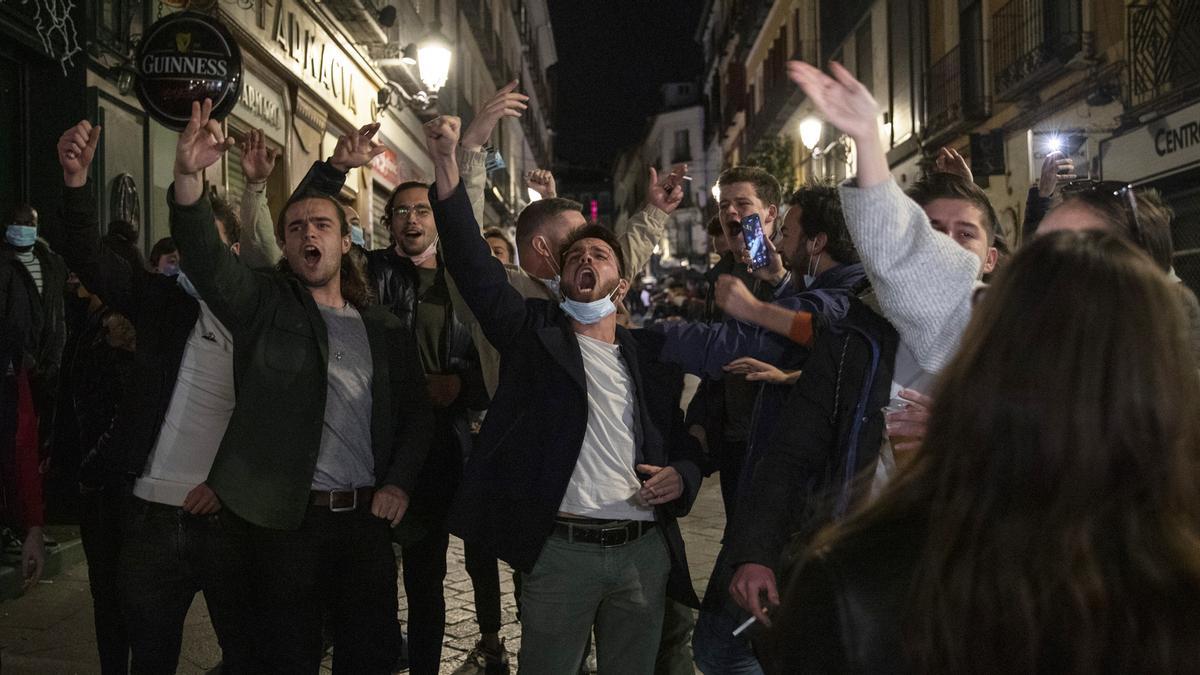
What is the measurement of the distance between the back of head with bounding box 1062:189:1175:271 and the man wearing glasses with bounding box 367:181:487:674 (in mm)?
2578

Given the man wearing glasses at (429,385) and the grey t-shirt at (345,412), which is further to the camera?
the man wearing glasses at (429,385)

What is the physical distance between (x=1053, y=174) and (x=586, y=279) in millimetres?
1783

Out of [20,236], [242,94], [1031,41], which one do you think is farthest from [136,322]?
[1031,41]

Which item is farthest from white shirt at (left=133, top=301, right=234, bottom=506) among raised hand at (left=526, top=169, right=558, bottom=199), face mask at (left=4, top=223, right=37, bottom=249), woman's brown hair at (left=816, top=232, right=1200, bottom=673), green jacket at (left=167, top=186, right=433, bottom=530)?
woman's brown hair at (left=816, top=232, right=1200, bottom=673)

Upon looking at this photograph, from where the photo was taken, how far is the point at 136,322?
11.7ft

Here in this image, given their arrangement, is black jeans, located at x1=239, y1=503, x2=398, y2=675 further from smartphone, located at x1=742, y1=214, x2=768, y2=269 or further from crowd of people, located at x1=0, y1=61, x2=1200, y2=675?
smartphone, located at x1=742, y1=214, x2=768, y2=269

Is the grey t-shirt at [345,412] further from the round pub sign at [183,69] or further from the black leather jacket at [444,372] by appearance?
the round pub sign at [183,69]

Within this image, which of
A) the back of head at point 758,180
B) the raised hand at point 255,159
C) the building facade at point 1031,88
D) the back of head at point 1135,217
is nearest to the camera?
the back of head at point 1135,217

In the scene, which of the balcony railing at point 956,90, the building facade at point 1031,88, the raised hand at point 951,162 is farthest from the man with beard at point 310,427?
the balcony railing at point 956,90

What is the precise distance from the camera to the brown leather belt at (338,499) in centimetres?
353

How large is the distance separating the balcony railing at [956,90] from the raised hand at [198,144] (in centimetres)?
1390

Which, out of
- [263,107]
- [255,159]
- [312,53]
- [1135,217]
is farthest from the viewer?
[312,53]

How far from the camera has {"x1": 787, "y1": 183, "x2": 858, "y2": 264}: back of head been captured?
3299mm

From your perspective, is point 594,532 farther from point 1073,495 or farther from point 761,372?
point 1073,495
